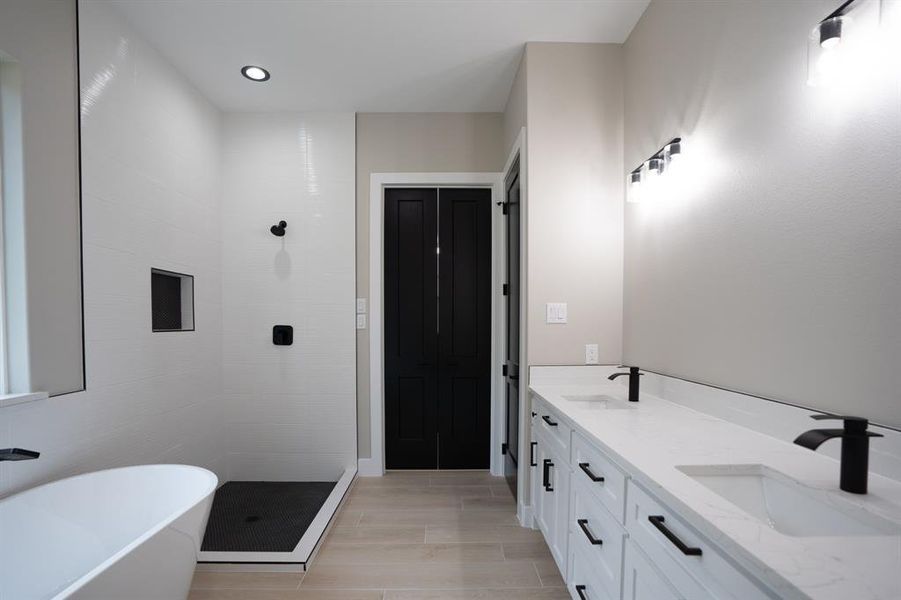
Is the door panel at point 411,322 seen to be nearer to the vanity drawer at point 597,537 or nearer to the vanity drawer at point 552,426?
the vanity drawer at point 552,426

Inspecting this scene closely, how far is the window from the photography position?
2.31 m

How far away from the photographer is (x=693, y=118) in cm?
163

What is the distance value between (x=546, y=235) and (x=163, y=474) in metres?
2.16

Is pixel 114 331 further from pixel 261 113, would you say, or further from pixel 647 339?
pixel 647 339

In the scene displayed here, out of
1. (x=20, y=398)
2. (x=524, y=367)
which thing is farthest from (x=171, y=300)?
(x=524, y=367)

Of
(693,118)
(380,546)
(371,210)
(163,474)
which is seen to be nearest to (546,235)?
(693,118)

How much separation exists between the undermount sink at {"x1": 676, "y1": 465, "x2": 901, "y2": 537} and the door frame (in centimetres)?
208

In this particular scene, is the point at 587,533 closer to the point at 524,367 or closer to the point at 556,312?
the point at 524,367

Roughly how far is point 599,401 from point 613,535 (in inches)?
32.9

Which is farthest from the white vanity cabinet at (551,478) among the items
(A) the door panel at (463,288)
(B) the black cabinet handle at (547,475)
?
(A) the door panel at (463,288)

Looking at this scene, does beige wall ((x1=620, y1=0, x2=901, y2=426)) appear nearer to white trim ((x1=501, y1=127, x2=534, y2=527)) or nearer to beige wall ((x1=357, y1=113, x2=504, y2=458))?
white trim ((x1=501, y1=127, x2=534, y2=527))

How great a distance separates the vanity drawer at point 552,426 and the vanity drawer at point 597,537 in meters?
0.17

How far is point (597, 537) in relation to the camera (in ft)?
4.20

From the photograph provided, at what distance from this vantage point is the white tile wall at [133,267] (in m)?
1.75
